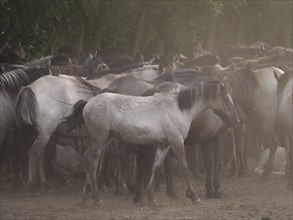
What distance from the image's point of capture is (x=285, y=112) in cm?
1306

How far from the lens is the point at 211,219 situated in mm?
10336

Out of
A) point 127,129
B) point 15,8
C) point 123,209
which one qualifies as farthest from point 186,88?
point 15,8

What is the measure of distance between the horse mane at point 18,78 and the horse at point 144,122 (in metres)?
2.12

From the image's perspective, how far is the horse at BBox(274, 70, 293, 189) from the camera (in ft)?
42.7

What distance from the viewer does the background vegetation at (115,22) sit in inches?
831

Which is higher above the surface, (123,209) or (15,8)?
(15,8)

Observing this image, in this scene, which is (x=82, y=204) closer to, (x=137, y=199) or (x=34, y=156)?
(x=137, y=199)

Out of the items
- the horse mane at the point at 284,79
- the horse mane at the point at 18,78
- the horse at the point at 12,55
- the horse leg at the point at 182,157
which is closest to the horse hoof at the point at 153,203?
the horse leg at the point at 182,157

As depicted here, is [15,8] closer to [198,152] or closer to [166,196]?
[198,152]

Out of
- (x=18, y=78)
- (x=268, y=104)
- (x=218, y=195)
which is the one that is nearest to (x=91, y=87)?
(x=18, y=78)

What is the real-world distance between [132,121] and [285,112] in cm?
323

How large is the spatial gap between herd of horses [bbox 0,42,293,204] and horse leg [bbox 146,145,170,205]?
16 millimetres

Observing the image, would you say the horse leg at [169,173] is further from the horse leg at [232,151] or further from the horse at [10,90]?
the horse leg at [232,151]

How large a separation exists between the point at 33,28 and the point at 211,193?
36.8 feet
